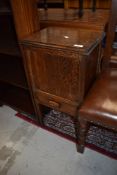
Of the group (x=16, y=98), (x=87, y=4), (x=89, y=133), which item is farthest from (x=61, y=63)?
(x=87, y=4)

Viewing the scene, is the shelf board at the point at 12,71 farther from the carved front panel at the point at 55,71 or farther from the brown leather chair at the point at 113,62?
the brown leather chair at the point at 113,62

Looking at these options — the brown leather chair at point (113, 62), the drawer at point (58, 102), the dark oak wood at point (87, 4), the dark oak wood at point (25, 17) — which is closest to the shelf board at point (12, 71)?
the drawer at point (58, 102)

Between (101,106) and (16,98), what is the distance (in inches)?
37.5

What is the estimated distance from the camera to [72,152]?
118 centimetres

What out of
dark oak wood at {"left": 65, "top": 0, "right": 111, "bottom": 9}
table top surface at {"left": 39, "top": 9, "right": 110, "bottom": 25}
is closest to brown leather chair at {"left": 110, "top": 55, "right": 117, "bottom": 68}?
table top surface at {"left": 39, "top": 9, "right": 110, "bottom": 25}

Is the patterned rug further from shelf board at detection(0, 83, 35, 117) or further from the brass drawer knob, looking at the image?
the brass drawer knob

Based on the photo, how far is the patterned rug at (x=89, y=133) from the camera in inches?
46.4

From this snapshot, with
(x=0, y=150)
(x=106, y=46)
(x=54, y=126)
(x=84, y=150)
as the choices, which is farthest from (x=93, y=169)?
(x=106, y=46)

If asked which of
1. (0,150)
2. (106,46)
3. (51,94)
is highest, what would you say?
(106,46)

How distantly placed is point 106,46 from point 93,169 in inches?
34.0

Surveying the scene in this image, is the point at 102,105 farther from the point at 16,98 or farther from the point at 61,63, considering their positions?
the point at 16,98

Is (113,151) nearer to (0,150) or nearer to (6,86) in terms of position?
(0,150)

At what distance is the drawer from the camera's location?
1.06 metres

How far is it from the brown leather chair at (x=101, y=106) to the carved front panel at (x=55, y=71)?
12 centimetres
